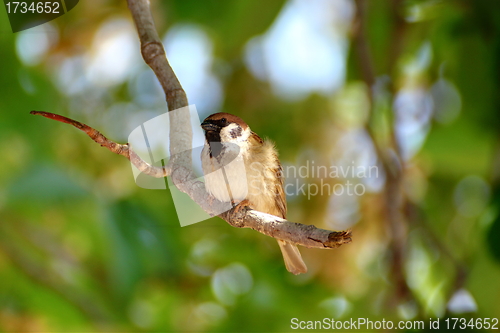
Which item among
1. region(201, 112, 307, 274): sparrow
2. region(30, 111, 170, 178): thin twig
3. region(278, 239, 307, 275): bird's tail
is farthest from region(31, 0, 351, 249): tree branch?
region(278, 239, 307, 275): bird's tail

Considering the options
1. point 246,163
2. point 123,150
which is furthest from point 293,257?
point 123,150

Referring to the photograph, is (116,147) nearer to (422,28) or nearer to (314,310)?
(314,310)

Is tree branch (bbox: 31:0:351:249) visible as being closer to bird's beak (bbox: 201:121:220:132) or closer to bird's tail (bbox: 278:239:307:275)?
bird's beak (bbox: 201:121:220:132)

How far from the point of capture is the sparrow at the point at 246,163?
6.33ft

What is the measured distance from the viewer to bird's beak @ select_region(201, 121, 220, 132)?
198 centimetres

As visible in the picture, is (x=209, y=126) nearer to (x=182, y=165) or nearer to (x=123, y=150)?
(x=182, y=165)

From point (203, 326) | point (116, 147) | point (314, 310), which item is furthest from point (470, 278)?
point (116, 147)

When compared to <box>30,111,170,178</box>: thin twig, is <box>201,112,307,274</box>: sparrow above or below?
below

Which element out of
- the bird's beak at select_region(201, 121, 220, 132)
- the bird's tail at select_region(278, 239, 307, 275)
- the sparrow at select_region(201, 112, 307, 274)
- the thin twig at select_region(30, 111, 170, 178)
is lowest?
the bird's tail at select_region(278, 239, 307, 275)

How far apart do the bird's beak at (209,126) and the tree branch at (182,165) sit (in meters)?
0.57

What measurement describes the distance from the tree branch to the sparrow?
47 cm

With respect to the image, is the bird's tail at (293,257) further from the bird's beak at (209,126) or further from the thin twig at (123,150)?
the thin twig at (123,150)

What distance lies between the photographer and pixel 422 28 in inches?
125

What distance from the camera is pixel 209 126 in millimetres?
1992
